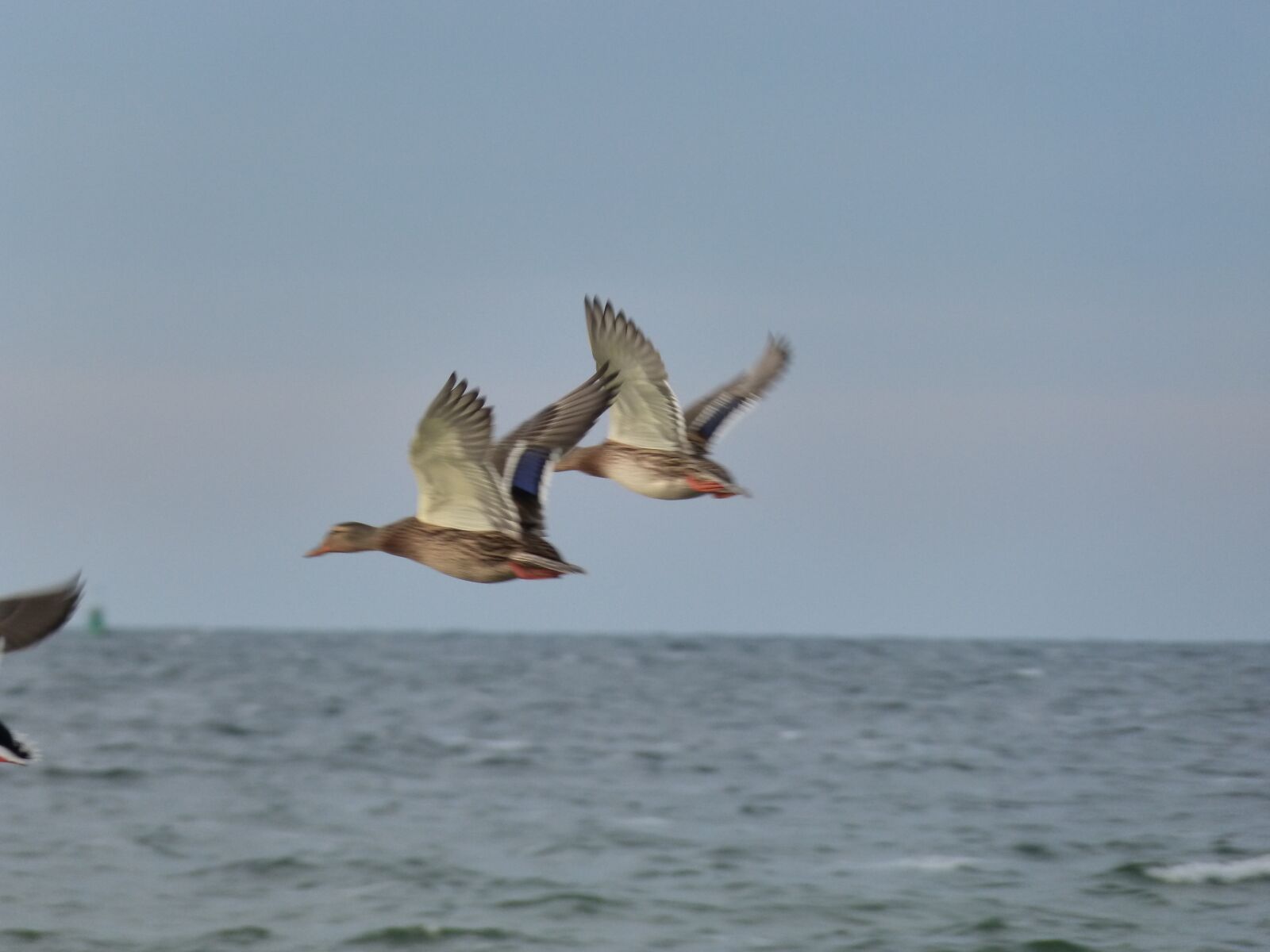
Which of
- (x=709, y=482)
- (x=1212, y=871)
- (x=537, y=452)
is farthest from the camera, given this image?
(x=1212, y=871)

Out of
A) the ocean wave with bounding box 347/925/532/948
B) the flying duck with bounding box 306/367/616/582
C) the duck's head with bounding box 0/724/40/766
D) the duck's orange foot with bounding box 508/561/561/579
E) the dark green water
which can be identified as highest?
the flying duck with bounding box 306/367/616/582

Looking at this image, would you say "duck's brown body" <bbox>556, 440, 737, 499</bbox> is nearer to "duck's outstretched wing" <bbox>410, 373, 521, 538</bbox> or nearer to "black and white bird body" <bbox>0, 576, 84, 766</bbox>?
"duck's outstretched wing" <bbox>410, 373, 521, 538</bbox>

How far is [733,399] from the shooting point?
11859 mm

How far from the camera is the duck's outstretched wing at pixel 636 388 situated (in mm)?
9867

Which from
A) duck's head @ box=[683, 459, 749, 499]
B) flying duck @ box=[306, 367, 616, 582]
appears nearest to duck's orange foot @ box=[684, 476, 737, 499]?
duck's head @ box=[683, 459, 749, 499]

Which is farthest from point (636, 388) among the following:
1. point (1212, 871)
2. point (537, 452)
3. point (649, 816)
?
point (649, 816)

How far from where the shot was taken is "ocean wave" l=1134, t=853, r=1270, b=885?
29984mm

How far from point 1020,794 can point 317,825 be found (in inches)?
666

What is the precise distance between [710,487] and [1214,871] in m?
24.2

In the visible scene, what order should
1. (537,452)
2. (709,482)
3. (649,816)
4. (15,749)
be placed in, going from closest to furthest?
(15,749) → (537,452) → (709,482) → (649,816)

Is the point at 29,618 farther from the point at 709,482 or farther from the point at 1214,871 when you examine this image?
the point at 1214,871

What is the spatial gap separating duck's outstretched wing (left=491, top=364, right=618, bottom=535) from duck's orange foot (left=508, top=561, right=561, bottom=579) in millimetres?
190

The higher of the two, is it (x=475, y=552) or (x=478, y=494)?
(x=478, y=494)

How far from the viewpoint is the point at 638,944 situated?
2605 cm
